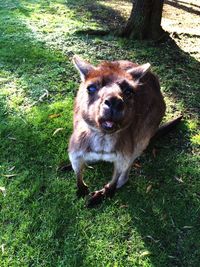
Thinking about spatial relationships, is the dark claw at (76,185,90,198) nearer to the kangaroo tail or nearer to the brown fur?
the brown fur

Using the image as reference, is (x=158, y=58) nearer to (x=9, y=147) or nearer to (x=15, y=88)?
(x=15, y=88)

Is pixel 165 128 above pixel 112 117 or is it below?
below

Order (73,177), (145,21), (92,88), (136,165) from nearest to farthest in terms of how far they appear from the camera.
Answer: (92,88) → (73,177) → (136,165) → (145,21)

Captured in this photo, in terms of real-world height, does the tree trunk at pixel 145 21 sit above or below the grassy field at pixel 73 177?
above

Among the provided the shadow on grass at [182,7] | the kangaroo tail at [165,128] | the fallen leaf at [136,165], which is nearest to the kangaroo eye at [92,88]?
the fallen leaf at [136,165]

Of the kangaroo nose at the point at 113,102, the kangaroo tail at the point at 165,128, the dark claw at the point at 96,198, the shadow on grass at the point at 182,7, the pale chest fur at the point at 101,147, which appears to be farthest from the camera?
the shadow on grass at the point at 182,7

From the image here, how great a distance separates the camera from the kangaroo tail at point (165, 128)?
17.3ft

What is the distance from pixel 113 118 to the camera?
11.4 feet

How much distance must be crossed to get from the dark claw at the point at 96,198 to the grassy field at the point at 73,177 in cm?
7

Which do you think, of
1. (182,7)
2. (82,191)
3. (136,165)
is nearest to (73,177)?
(82,191)

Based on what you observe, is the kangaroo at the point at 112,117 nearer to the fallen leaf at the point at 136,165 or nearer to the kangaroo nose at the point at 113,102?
the kangaroo nose at the point at 113,102

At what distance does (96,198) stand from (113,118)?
4.20ft

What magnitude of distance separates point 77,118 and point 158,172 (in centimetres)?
128

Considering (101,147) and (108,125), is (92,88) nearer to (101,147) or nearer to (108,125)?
(108,125)
